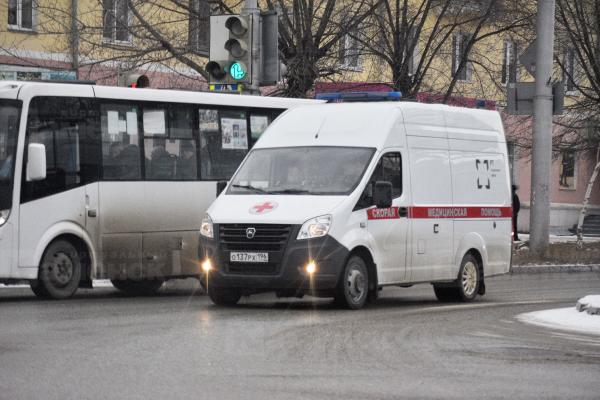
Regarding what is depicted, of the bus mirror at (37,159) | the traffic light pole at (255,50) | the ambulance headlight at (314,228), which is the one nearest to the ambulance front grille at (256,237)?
the ambulance headlight at (314,228)

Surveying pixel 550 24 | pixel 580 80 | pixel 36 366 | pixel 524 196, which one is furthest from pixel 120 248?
pixel 524 196

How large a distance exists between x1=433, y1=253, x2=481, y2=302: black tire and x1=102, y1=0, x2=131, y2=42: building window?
1090cm

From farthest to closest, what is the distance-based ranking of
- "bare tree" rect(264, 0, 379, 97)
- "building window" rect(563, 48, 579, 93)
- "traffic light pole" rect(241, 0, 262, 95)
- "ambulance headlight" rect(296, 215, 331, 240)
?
1. "building window" rect(563, 48, 579, 93)
2. "bare tree" rect(264, 0, 379, 97)
3. "traffic light pole" rect(241, 0, 262, 95)
4. "ambulance headlight" rect(296, 215, 331, 240)

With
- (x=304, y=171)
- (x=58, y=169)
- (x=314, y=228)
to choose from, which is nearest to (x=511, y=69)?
(x=58, y=169)

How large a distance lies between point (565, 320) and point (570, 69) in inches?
880

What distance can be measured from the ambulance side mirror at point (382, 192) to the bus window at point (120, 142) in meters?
3.81

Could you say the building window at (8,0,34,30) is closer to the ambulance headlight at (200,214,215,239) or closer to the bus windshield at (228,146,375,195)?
the bus windshield at (228,146,375,195)

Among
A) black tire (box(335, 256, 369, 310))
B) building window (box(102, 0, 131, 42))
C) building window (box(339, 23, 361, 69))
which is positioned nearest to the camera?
black tire (box(335, 256, 369, 310))

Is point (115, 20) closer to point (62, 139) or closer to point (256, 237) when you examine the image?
point (62, 139)

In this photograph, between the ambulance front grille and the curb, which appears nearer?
the ambulance front grille

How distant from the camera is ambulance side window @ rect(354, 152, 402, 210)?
649 inches

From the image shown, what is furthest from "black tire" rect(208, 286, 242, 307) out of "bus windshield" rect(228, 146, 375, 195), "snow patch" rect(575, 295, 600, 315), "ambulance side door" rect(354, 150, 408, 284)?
"snow patch" rect(575, 295, 600, 315)

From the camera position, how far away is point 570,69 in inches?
1437

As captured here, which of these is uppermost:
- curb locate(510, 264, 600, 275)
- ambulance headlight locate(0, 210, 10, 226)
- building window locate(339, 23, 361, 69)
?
building window locate(339, 23, 361, 69)
